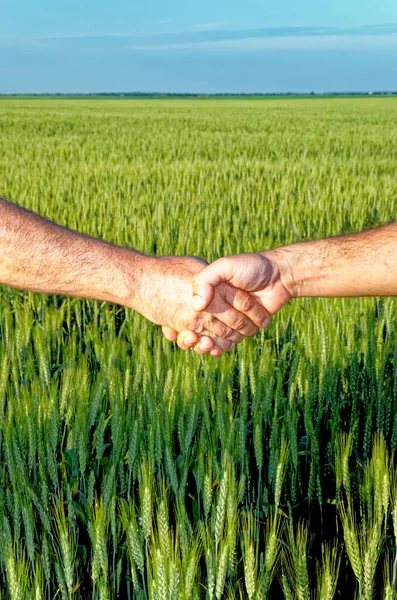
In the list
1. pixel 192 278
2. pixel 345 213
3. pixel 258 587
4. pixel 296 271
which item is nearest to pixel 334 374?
pixel 296 271

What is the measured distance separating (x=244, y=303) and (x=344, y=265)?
1.40ft

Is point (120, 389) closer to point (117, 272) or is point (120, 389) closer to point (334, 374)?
point (117, 272)

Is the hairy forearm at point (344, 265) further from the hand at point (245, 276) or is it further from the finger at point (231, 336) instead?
the finger at point (231, 336)

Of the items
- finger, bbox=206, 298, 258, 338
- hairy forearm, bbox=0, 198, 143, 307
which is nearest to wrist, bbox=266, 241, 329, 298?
finger, bbox=206, 298, 258, 338

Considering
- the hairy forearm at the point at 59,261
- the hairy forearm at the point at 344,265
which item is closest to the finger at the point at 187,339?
the hairy forearm at the point at 59,261

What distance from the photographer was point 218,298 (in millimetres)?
2402

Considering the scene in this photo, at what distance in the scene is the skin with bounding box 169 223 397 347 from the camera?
1.95 meters

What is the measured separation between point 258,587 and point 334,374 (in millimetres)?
1064

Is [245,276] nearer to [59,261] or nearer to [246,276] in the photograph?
[246,276]

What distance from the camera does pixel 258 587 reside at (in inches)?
49.5

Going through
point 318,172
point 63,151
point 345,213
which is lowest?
point 345,213

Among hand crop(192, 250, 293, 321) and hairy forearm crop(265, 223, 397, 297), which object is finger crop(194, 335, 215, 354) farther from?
hairy forearm crop(265, 223, 397, 297)

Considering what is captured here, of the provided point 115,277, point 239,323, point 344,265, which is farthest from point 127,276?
point 344,265

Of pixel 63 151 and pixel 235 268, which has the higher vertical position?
pixel 63 151
